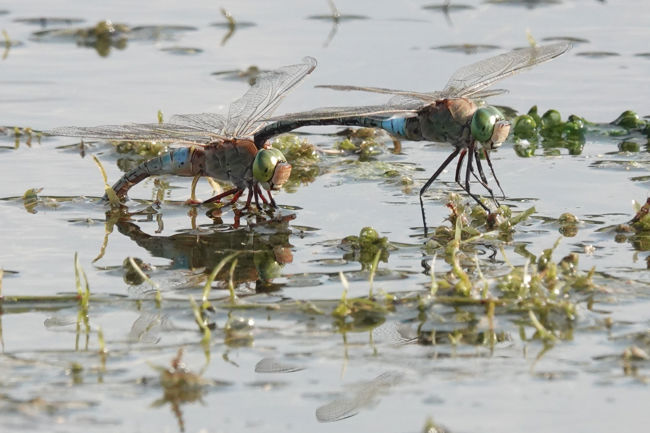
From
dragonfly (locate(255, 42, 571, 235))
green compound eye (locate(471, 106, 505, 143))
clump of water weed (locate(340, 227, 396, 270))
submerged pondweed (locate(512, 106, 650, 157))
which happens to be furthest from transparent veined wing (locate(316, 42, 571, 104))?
clump of water weed (locate(340, 227, 396, 270))

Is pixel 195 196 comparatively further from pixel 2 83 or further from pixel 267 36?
pixel 267 36

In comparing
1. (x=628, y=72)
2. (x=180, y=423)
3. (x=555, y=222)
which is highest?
(x=628, y=72)

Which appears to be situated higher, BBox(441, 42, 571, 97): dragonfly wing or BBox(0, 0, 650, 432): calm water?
BBox(441, 42, 571, 97): dragonfly wing

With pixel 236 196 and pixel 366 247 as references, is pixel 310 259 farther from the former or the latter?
pixel 236 196

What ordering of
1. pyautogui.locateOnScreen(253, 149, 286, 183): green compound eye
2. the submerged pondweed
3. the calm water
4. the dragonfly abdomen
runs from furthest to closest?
the submerged pondweed, the dragonfly abdomen, pyautogui.locateOnScreen(253, 149, 286, 183): green compound eye, the calm water

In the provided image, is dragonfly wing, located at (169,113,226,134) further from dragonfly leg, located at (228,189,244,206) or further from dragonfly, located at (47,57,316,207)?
dragonfly leg, located at (228,189,244,206)

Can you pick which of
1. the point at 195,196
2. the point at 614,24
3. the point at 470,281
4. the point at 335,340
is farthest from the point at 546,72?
the point at 335,340

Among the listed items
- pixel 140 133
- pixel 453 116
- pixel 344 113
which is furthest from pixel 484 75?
pixel 140 133
